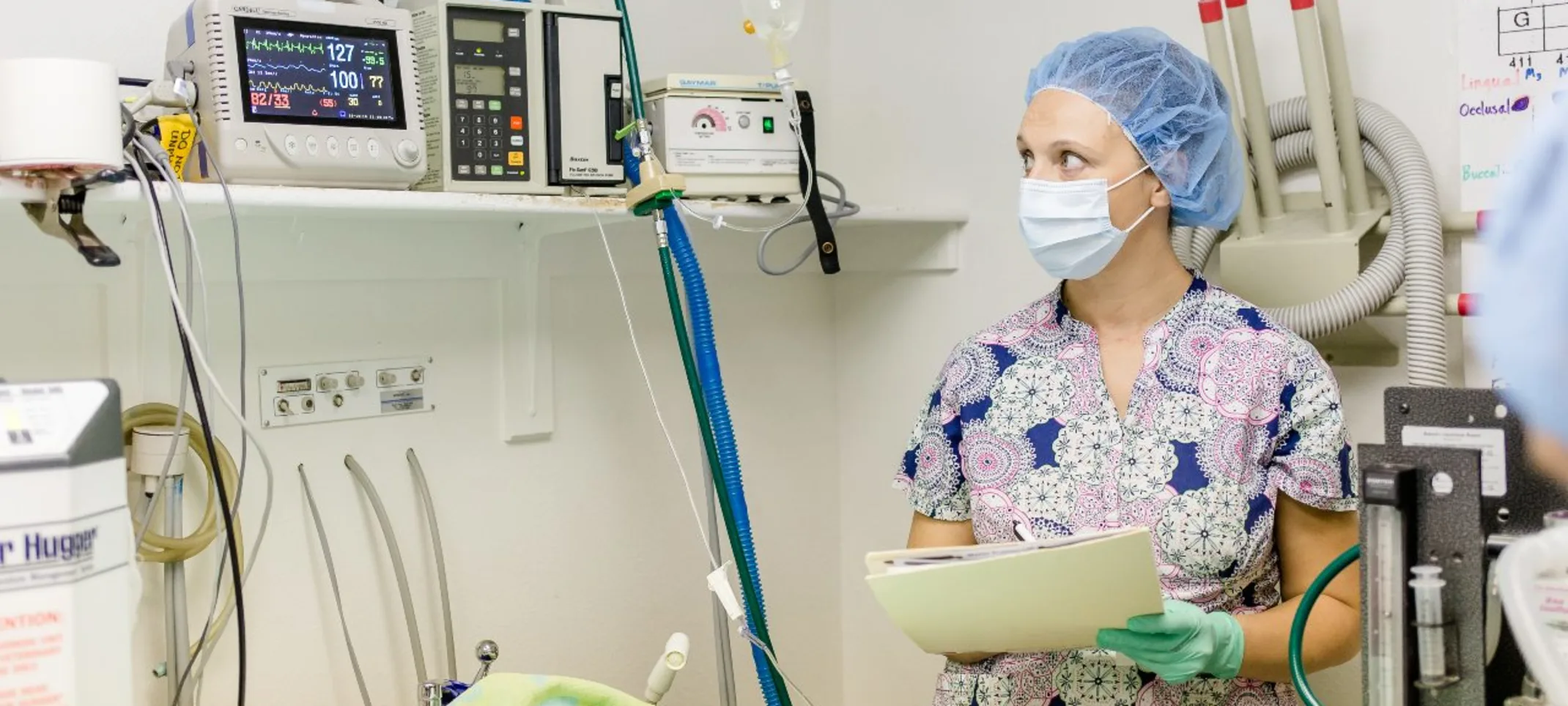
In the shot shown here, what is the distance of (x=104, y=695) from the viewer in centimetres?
84

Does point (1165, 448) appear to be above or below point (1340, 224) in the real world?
below

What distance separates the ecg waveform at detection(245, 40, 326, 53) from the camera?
1.41 m

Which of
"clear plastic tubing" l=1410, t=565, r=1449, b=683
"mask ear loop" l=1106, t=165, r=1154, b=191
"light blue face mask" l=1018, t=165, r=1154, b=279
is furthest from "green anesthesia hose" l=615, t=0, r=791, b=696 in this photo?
"clear plastic tubing" l=1410, t=565, r=1449, b=683

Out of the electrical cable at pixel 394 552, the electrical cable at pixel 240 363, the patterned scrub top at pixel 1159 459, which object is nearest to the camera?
the electrical cable at pixel 240 363

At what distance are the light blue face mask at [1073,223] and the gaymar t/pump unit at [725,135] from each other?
40cm

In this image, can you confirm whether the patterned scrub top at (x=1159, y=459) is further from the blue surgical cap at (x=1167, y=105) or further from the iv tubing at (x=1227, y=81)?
the iv tubing at (x=1227, y=81)

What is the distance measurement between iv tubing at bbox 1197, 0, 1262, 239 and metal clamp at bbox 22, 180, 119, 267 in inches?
51.9

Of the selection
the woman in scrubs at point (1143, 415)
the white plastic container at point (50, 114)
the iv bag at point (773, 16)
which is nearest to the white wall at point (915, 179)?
the woman in scrubs at point (1143, 415)

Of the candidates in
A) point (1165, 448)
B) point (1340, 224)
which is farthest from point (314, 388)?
point (1340, 224)

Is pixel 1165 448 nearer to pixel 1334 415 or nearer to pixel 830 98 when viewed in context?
pixel 1334 415

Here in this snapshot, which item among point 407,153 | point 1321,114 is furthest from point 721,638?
point 1321,114

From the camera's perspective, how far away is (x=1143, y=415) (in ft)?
5.01

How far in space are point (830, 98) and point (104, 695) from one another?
1794mm

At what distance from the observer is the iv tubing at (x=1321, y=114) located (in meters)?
1.69
